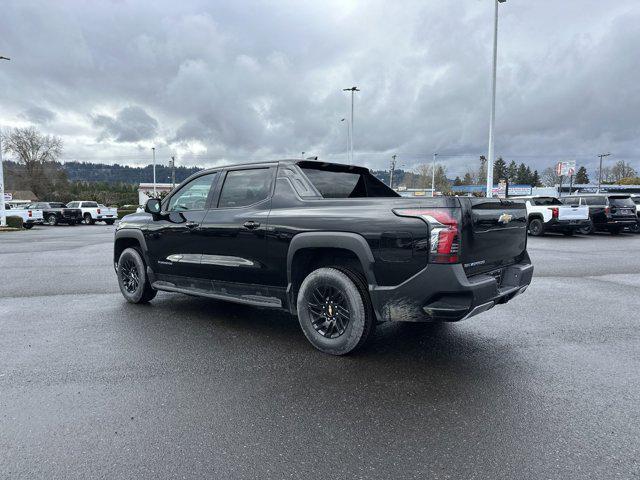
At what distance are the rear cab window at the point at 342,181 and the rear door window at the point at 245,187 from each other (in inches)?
16.4

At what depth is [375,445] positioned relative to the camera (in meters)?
2.65

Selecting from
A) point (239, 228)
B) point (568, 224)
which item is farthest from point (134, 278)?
point (568, 224)

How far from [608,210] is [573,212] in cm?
199

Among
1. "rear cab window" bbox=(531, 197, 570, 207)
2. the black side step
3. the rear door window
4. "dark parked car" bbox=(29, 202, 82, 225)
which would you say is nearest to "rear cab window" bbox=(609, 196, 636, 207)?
"rear cab window" bbox=(531, 197, 570, 207)

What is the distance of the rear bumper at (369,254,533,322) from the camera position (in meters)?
3.43

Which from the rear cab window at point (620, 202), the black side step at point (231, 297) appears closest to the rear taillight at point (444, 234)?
the black side step at point (231, 297)

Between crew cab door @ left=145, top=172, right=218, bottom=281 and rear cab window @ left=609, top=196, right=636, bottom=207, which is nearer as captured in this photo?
crew cab door @ left=145, top=172, right=218, bottom=281

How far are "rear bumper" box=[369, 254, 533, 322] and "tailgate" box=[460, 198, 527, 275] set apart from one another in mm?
162

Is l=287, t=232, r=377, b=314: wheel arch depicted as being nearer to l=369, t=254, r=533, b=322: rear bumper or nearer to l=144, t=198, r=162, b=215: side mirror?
l=369, t=254, r=533, b=322: rear bumper

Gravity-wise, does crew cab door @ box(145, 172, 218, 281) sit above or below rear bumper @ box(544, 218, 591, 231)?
above

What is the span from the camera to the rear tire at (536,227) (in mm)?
17984

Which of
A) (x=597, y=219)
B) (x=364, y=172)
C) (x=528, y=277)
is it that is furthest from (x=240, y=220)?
(x=597, y=219)

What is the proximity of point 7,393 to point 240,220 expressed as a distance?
2395 mm

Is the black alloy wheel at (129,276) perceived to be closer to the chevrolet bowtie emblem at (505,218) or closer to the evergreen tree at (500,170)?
the chevrolet bowtie emblem at (505,218)
